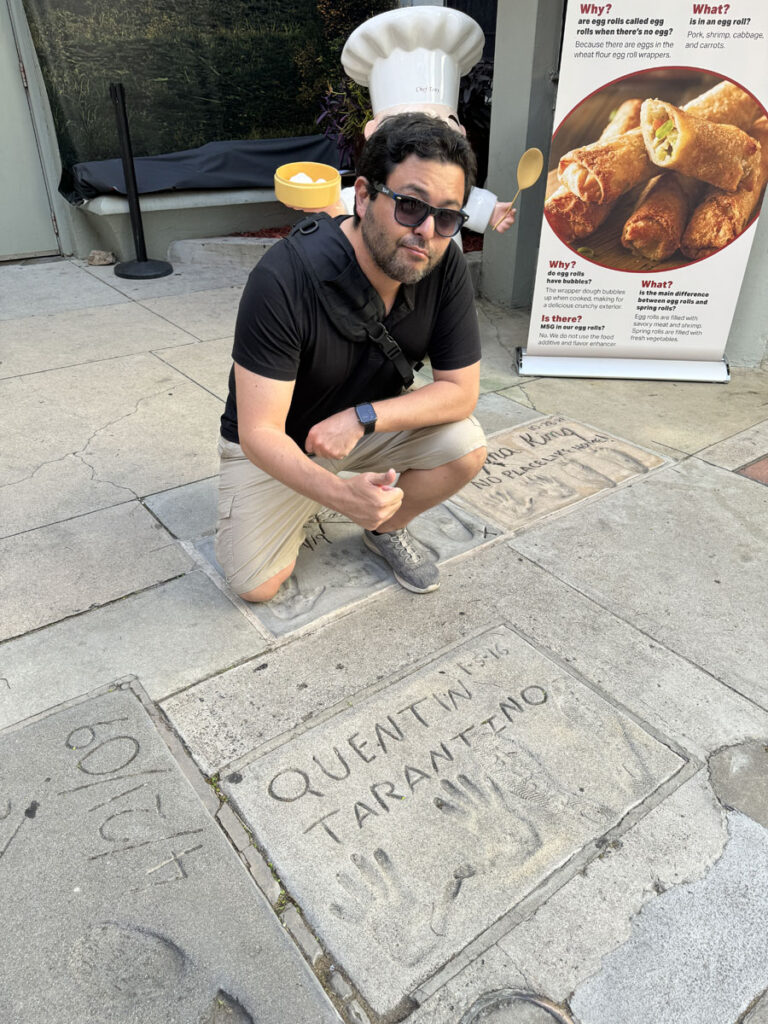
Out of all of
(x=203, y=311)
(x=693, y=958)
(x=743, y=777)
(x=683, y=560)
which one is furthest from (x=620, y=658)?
(x=203, y=311)

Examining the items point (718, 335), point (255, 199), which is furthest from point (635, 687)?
point (255, 199)

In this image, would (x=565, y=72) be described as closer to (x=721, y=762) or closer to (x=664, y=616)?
(x=664, y=616)

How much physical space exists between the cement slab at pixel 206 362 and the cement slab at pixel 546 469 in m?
1.58

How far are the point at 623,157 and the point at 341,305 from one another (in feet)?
8.46

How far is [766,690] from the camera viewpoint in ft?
7.05

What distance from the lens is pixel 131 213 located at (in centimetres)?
596

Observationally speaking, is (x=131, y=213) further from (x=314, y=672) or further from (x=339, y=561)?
(x=314, y=672)

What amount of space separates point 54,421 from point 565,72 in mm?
3114

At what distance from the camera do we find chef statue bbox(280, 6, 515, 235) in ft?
11.5

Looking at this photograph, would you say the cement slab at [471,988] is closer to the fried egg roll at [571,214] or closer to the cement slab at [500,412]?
the cement slab at [500,412]

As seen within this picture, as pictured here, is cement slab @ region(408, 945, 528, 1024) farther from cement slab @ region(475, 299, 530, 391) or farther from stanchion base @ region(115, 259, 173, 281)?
stanchion base @ region(115, 259, 173, 281)

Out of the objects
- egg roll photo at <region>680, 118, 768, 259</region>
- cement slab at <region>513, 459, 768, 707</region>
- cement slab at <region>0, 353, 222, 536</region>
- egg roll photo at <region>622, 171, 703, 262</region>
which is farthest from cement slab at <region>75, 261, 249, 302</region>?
cement slab at <region>513, 459, 768, 707</region>

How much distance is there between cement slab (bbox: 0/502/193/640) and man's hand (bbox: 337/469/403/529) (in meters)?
0.96

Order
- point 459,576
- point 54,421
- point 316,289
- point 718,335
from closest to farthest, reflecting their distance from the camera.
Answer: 1. point 316,289
2. point 459,576
3. point 54,421
4. point 718,335
